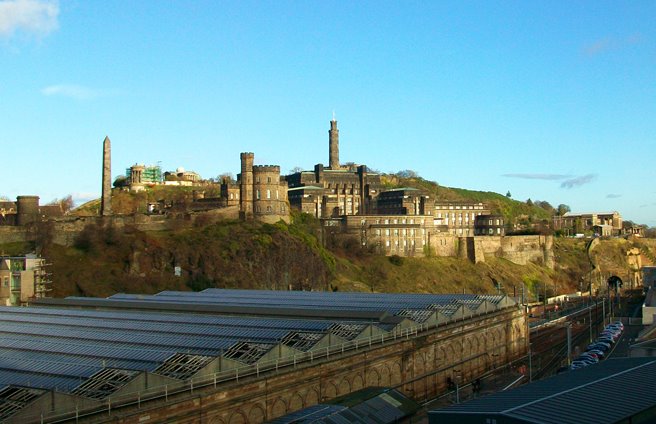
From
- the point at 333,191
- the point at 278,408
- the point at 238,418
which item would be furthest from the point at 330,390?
the point at 333,191

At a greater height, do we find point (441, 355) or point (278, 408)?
point (278, 408)

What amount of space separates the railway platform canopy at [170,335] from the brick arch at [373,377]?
1.41 m

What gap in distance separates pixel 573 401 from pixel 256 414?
11135mm

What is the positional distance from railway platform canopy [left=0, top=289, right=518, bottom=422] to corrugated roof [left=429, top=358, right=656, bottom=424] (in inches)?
352

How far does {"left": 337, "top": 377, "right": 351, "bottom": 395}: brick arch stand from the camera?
103ft

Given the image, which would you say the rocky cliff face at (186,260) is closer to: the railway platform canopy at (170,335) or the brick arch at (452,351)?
the railway platform canopy at (170,335)

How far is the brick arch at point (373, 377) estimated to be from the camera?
3369 centimetres

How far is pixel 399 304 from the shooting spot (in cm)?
4881

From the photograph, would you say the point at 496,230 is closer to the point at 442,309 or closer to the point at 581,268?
the point at 581,268

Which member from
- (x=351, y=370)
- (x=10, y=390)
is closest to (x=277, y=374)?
(x=351, y=370)

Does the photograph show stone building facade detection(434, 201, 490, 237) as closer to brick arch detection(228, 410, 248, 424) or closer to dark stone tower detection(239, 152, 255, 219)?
dark stone tower detection(239, 152, 255, 219)

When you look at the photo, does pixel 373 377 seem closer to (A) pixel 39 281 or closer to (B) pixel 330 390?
(B) pixel 330 390

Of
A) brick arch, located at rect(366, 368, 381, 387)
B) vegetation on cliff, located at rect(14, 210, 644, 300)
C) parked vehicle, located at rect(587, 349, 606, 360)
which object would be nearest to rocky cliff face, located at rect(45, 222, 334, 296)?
vegetation on cliff, located at rect(14, 210, 644, 300)

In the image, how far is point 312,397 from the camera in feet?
97.7
